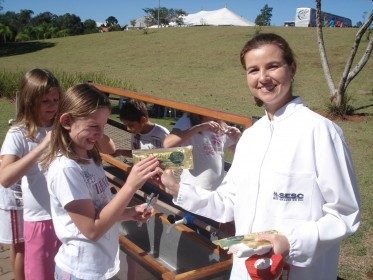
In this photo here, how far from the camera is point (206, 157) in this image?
10.2 ft

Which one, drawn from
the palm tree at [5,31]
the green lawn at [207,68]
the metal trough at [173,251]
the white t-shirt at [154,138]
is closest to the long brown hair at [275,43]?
the green lawn at [207,68]

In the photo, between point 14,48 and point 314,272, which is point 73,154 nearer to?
point 314,272

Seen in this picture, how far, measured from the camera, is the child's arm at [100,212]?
1.84 metres

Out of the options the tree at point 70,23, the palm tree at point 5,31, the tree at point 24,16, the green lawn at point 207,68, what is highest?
the tree at point 24,16

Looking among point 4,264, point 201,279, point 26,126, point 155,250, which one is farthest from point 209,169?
point 4,264

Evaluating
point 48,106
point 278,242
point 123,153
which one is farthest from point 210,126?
point 278,242

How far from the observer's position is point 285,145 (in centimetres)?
167

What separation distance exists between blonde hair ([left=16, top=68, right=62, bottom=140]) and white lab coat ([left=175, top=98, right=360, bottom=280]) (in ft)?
4.63

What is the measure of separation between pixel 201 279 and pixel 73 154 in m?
0.91

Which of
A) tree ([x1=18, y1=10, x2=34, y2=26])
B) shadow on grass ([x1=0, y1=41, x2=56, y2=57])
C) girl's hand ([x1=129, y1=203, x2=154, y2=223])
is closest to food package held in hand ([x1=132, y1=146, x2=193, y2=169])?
girl's hand ([x1=129, y1=203, x2=154, y2=223])

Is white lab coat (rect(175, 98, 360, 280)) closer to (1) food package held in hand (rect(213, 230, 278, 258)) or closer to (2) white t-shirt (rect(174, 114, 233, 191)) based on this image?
(1) food package held in hand (rect(213, 230, 278, 258))

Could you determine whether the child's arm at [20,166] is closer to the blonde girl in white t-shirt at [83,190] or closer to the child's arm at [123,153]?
the blonde girl in white t-shirt at [83,190]

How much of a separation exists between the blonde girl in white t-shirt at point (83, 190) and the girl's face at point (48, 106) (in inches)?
23.8

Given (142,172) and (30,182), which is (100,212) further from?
(30,182)
